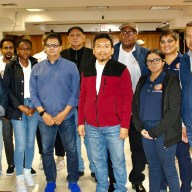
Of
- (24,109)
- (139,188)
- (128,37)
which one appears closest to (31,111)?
(24,109)

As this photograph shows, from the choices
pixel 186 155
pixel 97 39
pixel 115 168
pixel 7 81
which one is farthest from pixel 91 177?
pixel 97 39

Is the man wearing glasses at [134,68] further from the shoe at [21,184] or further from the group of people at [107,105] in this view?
the shoe at [21,184]

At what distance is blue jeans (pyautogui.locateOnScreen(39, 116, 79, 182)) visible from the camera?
2588mm

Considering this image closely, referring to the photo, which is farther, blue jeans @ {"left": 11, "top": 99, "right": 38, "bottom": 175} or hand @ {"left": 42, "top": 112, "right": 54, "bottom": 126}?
blue jeans @ {"left": 11, "top": 99, "right": 38, "bottom": 175}

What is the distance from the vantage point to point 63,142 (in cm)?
267

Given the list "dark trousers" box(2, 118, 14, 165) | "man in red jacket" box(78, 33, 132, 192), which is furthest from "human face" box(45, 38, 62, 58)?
"dark trousers" box(2, 118, 14, 165)

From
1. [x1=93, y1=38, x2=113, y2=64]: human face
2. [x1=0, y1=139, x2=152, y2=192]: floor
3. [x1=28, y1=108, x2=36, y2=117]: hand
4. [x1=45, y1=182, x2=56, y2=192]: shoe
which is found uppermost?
[x1=93, y1=38, x2=113, y2=64]: human face

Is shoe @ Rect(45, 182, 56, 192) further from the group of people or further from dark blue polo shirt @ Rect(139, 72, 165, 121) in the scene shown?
dark blue polo shirt @ Rect(139, 72, 165, 121)

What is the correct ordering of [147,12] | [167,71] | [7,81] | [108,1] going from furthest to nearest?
[147,12]
[108,1]
[7,81]
[167,71]

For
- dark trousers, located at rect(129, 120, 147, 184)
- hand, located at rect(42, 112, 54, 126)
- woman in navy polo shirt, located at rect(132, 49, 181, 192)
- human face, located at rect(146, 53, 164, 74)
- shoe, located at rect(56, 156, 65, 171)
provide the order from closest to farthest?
woman in navy polo shirt, located at rect(132, 49, 181, 192) < human face, located at rect(146, 53, 164, 74) < hand, located at rect(42, 112, 54, 126) < dark trousers, located at rect(129, 120, 147, 184) < shoe, located at rect(56, 156, 65, 171)

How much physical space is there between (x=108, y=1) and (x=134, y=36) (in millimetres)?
3874

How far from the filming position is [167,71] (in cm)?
232

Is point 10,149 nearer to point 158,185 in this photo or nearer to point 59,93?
point 59,93

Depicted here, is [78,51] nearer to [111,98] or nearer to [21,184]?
[111,98]
